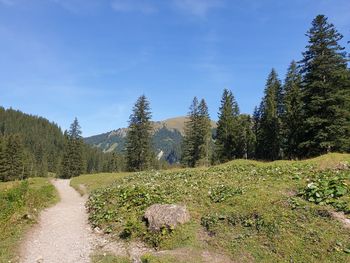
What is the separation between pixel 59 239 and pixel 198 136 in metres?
57.7

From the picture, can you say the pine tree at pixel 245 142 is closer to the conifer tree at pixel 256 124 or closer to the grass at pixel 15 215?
the conifer tree at pixel 256 124

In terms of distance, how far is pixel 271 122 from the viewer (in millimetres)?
61719

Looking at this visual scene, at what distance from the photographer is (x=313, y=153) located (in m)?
35.9

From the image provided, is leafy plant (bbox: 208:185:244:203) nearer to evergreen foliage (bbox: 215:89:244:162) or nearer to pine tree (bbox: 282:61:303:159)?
pine tree (bbox: 282:61:303:159)

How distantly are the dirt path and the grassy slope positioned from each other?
1.10 meters

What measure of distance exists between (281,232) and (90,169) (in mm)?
180515

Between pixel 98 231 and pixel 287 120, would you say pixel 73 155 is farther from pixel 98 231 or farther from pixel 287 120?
pixel 98 231

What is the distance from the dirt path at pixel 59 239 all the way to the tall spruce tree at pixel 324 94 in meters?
26.1

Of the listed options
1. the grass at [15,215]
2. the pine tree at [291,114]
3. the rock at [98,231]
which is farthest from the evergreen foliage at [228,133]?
the rock at [98,231]

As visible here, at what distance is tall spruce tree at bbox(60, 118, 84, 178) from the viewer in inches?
3214

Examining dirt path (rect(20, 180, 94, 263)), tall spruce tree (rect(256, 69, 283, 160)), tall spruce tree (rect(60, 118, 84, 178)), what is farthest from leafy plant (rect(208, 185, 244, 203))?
tall spruce tree (rect(60, 118, 84, 178))

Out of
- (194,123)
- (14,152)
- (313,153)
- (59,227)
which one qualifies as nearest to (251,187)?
(59,227)

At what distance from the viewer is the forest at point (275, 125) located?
113 feet

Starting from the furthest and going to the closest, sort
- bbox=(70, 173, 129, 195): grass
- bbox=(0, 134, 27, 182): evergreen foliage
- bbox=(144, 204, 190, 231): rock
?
1. bbox=(0, 134, 27, 182): evergreen foliage
2. bbox=(70, 173, 129, 195): grass
3. bbox=(144, 204, 190, 231): rock
